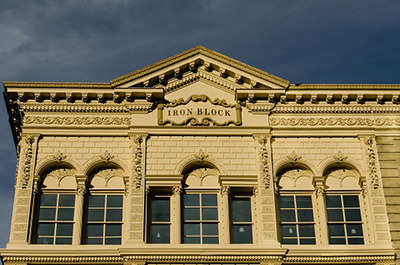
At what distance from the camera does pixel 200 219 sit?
91.5ft

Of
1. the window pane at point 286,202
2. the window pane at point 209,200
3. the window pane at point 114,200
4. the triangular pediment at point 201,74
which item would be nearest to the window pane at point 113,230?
the window pane at point 114,200

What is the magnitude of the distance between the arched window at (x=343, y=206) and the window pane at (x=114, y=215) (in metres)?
8.21

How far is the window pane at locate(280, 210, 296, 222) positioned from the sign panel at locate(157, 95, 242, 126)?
419 cm

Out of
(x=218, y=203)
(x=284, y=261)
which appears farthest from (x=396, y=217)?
(x=218, y=203)

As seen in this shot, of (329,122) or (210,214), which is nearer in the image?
(210,214)

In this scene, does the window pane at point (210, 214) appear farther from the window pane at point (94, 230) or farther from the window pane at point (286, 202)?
the window pane at point (94, 230)

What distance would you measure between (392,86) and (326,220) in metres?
6.78

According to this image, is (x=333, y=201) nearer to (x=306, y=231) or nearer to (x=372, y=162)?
(x=306, y=231)

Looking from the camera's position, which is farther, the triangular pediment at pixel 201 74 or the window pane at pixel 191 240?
the triangular pediment at pixel 201 74

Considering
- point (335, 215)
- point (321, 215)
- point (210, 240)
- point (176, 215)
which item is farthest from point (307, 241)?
point (176, 215)

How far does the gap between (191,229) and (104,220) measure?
3399mm

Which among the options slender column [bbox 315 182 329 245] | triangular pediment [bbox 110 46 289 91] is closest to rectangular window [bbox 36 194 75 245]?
triangular pediment [bbox 110 46 289 91]

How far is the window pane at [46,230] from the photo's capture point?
27375mm

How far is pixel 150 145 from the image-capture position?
29.1 metres
